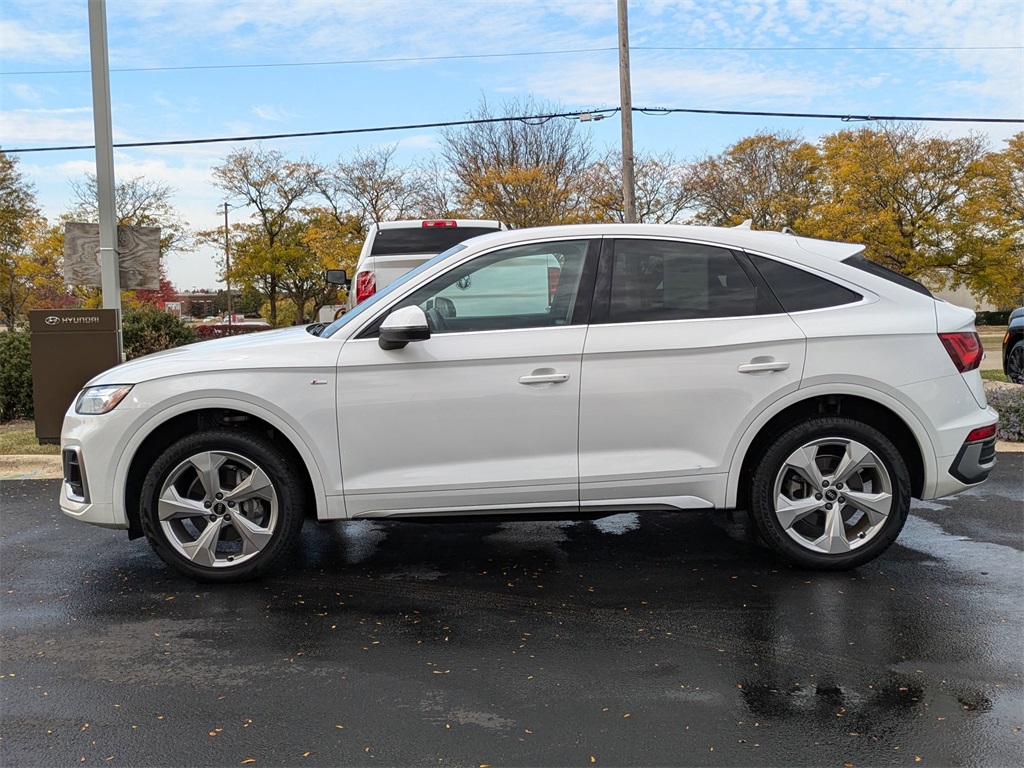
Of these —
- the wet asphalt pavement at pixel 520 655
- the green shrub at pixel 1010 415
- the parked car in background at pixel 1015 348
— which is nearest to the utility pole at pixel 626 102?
the parked car in background at pixel 1015 348

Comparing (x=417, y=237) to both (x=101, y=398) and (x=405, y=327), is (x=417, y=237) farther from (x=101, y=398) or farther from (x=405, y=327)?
(x=405, y=327)

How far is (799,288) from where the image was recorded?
15.8 feet

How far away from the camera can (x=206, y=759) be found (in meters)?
2.96

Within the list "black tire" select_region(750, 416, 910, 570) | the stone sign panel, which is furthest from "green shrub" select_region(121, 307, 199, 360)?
"black tire" select_region(750, 416, 910, 570)

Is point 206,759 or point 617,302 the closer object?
point 206,759

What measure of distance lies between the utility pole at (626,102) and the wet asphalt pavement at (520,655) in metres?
16.0

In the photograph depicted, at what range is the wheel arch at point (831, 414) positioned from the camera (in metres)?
4.71

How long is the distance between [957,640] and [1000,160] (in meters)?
26.9

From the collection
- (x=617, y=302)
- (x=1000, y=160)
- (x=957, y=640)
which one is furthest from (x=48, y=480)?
(x=1000, y=160)

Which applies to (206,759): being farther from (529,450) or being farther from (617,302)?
(617,302)

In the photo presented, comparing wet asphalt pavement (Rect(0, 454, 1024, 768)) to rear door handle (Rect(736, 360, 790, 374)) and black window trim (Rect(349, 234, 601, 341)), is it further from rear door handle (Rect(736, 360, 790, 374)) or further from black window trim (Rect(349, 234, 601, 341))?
black window trim (Rect(349, 234, 601, 341))

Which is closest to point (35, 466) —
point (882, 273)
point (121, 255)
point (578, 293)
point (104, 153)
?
point (121, 255)

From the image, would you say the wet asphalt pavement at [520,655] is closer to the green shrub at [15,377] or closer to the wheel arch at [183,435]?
the wheel arch at [183,435]

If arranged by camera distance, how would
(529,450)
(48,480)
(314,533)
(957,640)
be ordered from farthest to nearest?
(48,480), (314,533), (529,450), (957,640)
